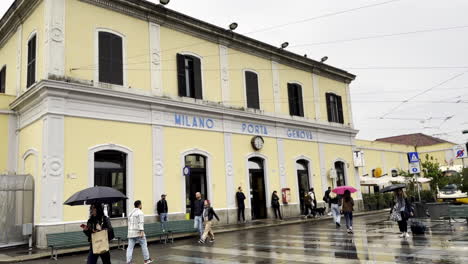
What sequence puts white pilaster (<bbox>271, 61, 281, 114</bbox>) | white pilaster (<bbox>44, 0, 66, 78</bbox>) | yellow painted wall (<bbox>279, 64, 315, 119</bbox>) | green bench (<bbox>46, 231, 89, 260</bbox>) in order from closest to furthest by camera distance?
green bench (<bbox>46, 231, 89, 260</bbox>), white pilaster (<bbox>44, 0, 66, 78</bbox>), white pilaster (<bbox>271, 61, 281, 114</bbox>), yellow painted wall (<bbox>279, 64, 315, 119</bbox>)

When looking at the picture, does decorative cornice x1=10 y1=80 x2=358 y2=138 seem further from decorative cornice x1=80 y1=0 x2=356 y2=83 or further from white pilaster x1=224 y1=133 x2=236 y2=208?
decorative cornice x1=80 y1=0 x2=356 y2=83

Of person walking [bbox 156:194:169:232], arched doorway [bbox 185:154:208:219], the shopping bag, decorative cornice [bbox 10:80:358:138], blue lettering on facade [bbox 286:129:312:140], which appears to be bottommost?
the shopping bag

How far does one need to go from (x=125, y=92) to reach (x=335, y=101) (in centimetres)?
1720

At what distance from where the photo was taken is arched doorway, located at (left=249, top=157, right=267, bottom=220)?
2239cm

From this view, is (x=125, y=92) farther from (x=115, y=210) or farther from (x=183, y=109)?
(x=115, y=210)

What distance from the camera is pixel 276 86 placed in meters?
24.6

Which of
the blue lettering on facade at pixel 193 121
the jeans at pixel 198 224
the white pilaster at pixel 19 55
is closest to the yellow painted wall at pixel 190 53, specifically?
the blue lettering on facade at pixel 193 121

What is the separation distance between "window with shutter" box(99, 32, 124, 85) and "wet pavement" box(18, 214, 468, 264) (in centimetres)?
718

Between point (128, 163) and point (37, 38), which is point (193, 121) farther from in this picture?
point (37, 38)

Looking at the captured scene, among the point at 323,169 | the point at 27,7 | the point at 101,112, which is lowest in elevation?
the point at 323,169

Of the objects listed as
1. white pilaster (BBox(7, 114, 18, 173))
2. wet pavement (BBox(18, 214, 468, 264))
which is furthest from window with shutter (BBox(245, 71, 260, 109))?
white pilaster (BBox(7, 114, 18, 173))

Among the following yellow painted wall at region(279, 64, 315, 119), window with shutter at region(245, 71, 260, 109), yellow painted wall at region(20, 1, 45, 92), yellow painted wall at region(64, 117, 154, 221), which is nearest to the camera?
yellow painted wall at region(64, 117, 154, 221)

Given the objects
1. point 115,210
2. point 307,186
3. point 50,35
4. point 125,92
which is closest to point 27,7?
point 50,35

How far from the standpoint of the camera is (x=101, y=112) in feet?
53.6
